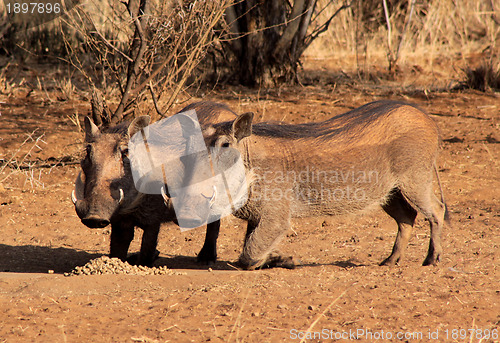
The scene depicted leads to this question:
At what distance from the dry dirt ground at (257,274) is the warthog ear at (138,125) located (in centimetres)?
93

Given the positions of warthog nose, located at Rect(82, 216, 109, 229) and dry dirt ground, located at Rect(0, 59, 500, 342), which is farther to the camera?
warthog nose, located at Rect(82, 216, 109, 229)

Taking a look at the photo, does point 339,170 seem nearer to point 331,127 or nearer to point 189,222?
point 331,127

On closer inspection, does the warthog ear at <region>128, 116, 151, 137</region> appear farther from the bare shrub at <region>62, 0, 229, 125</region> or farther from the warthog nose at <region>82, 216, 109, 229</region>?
the bare shrub at <region>62, 0, 229, 125</region>

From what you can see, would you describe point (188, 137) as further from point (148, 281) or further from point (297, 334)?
point (297, 334)

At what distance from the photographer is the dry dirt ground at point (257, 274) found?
8.44 ft

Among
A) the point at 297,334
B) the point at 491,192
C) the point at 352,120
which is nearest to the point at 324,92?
the point at 491,192

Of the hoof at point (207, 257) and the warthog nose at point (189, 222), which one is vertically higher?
the warthog nose at point (189, 222)

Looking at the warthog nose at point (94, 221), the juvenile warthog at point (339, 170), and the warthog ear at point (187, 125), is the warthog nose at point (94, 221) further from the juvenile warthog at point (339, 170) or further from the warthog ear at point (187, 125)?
the juvenile warthog at point (339, 170)

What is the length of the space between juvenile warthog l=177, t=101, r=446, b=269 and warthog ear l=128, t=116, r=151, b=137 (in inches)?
16.1

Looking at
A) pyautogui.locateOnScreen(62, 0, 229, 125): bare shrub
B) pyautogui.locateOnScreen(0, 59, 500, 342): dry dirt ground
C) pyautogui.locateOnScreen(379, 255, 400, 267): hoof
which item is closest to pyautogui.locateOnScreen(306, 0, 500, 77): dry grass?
pyautogui.locateOnScreen(0, 59, 500, 342): dry dirt ground

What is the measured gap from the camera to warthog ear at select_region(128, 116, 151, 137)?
3.61m

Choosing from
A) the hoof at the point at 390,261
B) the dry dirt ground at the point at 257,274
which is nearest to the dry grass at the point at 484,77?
the dry dirt ground at the point at 257,274

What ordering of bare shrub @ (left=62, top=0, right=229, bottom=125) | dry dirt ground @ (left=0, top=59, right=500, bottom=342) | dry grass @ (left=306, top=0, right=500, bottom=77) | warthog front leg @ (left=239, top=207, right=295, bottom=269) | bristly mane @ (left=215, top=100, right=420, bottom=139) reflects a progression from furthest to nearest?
1. dry grass @ (left=306, top=0, right=500, bottom=77)
2. bare shrub @ (left=62, top=0, right=229, bottom=125)
3. bristly mane @ (left=215, top=100, right=420, bottom=139)
4. warthog front leg @ (left=239, top=207, right=295, bottom=269)
5. dry dirt ground @ (left=0, top=59, right=500, bottom=342)

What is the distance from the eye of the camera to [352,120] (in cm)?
397
